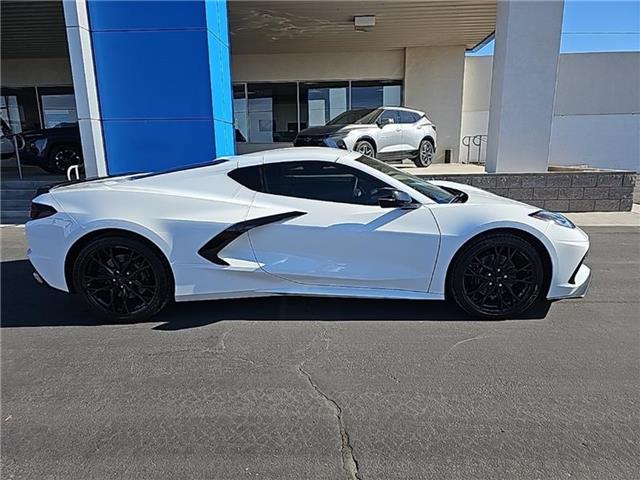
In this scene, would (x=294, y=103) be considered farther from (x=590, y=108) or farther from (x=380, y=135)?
(x=590, y=108)

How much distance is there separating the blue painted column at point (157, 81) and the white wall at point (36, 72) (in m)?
9.49

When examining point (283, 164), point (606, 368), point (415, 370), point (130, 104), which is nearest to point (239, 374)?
point (415, 370)

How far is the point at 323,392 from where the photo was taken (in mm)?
2576

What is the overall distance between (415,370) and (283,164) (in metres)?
2.02

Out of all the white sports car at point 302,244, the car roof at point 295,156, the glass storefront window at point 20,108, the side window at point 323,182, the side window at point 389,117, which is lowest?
the white sports car at point 302,244

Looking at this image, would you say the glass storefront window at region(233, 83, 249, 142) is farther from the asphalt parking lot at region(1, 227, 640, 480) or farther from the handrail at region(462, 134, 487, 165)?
the asphalt parking lot at region(1, 227, 640, 480)

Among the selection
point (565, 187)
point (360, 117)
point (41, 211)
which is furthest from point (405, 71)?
point (41, 211)

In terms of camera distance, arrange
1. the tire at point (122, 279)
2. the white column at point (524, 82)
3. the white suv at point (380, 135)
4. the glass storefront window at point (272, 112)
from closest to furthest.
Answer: the tire at point (122, 279)
the white column at point (524, 82)
the white suv at point (380, 135)
the glass storefront window at point (272, 112)

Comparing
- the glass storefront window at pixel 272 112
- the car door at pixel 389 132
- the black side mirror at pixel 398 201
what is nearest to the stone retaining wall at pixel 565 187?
the car door at pixel 389 132

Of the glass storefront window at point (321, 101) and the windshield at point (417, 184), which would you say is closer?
the windshield at point (417, 184)

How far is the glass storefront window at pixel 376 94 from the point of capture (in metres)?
14.5

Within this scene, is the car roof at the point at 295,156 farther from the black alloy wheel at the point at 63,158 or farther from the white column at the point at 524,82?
the black alloy wheel at the point at 63,158

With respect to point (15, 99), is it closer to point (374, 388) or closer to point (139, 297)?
point (139, 297)

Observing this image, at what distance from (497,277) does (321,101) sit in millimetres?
12707
